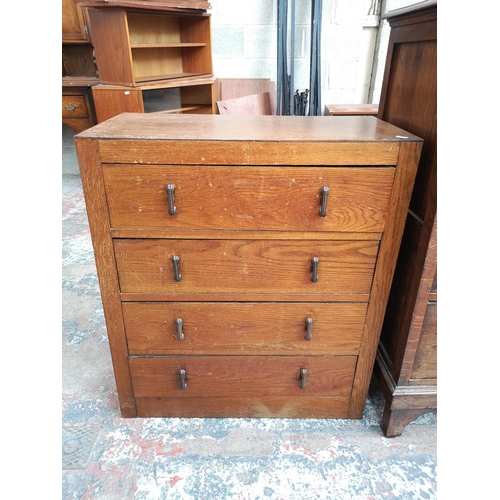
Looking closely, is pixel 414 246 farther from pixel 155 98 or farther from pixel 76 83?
pixel 76 83

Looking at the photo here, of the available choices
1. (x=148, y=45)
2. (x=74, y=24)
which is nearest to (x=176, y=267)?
(x=148, y=45)

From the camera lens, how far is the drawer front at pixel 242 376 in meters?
1.13

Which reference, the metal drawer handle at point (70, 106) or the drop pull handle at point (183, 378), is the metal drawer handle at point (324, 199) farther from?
the metal drawer handle at point (70, 106)

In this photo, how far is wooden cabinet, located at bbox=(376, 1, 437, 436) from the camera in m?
0.92

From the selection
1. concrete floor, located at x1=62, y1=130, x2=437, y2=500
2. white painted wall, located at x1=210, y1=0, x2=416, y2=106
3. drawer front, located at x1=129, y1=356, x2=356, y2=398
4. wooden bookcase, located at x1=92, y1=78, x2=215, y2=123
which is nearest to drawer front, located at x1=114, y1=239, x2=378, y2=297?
drawer front, located at x1=129, y1=356, x2=356, y2=398

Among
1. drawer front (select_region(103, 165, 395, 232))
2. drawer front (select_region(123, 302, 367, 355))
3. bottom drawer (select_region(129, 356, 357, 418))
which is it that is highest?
drawer front (select_region(103, 165, 395, 232))

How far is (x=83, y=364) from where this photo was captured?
1.47 metres

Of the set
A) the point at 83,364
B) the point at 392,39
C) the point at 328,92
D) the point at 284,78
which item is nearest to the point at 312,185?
the point at 392,39

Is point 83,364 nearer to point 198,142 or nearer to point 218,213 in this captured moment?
point 218,213

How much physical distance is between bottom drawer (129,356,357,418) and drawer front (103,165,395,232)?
441mm

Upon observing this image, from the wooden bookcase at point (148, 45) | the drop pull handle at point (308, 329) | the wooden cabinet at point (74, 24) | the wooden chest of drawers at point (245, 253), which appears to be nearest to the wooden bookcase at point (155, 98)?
the wooden bookcase at point (148, 45)

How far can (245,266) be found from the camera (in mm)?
994

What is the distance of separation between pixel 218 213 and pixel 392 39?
79cm

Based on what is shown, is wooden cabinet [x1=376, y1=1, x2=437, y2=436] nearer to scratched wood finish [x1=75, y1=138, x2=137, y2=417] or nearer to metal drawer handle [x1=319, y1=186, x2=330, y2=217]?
metal drawer handle [x1=319, y1=186, x2=330, y2=217]
